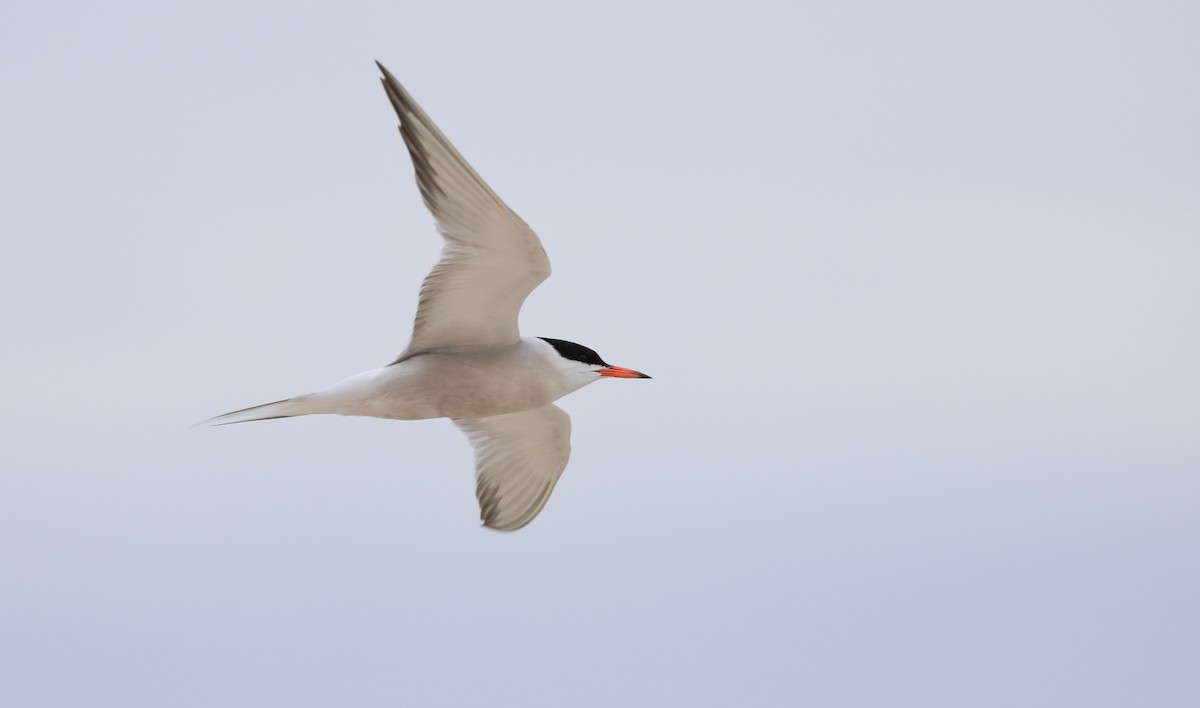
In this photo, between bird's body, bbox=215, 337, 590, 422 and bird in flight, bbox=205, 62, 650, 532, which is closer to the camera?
bird in flight, bbox=205, 62, 650, 532

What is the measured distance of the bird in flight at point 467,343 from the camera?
558 cm

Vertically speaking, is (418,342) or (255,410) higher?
(418,342)

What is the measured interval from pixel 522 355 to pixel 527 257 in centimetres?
64

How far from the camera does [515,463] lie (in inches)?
285

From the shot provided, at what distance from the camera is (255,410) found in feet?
19.2

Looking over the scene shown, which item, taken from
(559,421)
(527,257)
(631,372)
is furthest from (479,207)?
(559,421)

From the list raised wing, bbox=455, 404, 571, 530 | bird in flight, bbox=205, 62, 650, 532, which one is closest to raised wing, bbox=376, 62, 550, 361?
bird in flight, bbox=205, 62, 650, 532

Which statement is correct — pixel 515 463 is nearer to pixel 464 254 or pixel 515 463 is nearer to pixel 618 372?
pixel 618 372

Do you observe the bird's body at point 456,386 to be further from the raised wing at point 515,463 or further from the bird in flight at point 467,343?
the raised wing at point 515,463

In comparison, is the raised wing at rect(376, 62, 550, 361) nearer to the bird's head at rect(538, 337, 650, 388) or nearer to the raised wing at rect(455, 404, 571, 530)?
the bird's head at rect(538, 337, 650, 388)

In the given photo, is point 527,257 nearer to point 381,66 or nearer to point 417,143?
point 417,143

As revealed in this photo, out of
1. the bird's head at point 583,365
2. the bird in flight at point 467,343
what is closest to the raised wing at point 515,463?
the bird in flight at point 467,343

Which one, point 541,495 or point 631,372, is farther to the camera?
point 541,495

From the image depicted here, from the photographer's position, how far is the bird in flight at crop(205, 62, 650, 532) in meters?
5.58
